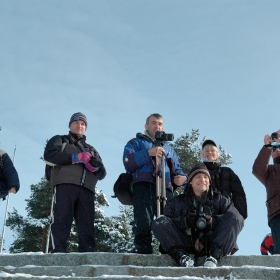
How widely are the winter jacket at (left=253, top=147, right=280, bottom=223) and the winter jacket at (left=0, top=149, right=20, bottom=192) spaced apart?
3592mm

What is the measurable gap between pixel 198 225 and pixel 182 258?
0.54 meters

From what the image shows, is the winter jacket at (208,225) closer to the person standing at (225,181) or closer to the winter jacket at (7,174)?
the person standing at (225,181)

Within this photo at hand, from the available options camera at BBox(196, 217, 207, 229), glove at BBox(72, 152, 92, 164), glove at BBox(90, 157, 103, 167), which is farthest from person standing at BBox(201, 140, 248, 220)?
glove at BBox(72, 152, 92, 164)

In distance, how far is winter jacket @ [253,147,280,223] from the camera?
639 cm

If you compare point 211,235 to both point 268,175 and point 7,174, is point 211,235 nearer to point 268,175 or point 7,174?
point 268,175

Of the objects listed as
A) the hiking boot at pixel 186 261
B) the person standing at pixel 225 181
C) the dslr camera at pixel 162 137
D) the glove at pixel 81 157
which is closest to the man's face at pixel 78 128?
the glove at pixel 81 157

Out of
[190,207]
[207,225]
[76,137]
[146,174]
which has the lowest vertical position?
[207,225]

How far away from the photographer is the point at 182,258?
478 centimetres

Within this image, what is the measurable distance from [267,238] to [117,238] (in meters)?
12.1

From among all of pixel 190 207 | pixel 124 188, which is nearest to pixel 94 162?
pixel 124 188

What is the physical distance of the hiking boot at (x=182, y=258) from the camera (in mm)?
Result: 4711

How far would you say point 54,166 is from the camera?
6746mm

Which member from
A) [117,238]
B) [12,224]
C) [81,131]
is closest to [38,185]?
[12,224]

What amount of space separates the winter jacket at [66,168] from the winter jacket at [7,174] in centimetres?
59
